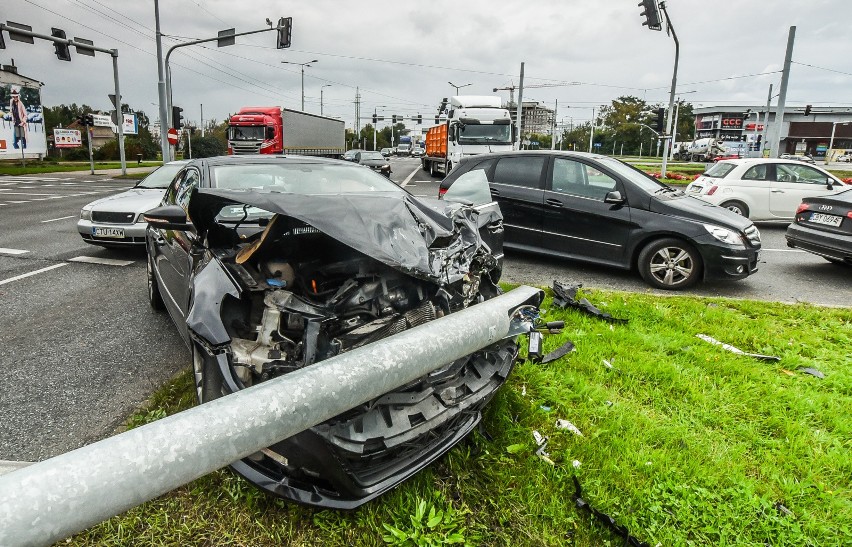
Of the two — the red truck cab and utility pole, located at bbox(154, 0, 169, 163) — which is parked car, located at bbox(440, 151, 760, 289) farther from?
the red truck cab

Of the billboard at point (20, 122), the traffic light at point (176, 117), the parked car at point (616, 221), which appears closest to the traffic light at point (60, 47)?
the traffic light at point (176, 117)

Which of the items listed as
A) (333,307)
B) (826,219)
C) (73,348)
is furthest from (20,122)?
(826,219)

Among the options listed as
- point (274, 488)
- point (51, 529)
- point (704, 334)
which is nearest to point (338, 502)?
point (274, 488)

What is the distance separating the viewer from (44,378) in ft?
12.6

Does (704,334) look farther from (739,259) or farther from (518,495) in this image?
(518,495)

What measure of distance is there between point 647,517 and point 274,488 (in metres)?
1.71

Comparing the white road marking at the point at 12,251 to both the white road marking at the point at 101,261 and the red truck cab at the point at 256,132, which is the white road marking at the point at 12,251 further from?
the red truck cab at the point at 256,132

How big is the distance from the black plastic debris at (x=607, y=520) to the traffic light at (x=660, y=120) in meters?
22.6

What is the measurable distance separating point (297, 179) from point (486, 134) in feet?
62.2

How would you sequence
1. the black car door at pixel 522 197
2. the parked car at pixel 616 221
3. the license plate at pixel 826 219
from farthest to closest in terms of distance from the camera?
the black car door at pixel 522 197 → the license plate at pixel 826 219 → the parked car at pixel 616 221

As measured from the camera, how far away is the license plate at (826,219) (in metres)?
6.94

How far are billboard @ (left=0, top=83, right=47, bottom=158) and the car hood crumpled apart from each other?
48016mm

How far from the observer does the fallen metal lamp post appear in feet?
2.91

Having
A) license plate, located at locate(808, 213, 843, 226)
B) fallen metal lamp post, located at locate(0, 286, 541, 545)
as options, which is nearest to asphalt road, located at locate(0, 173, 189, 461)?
fallen metal lamp post, located at locate(0, 286, 541, 545)
